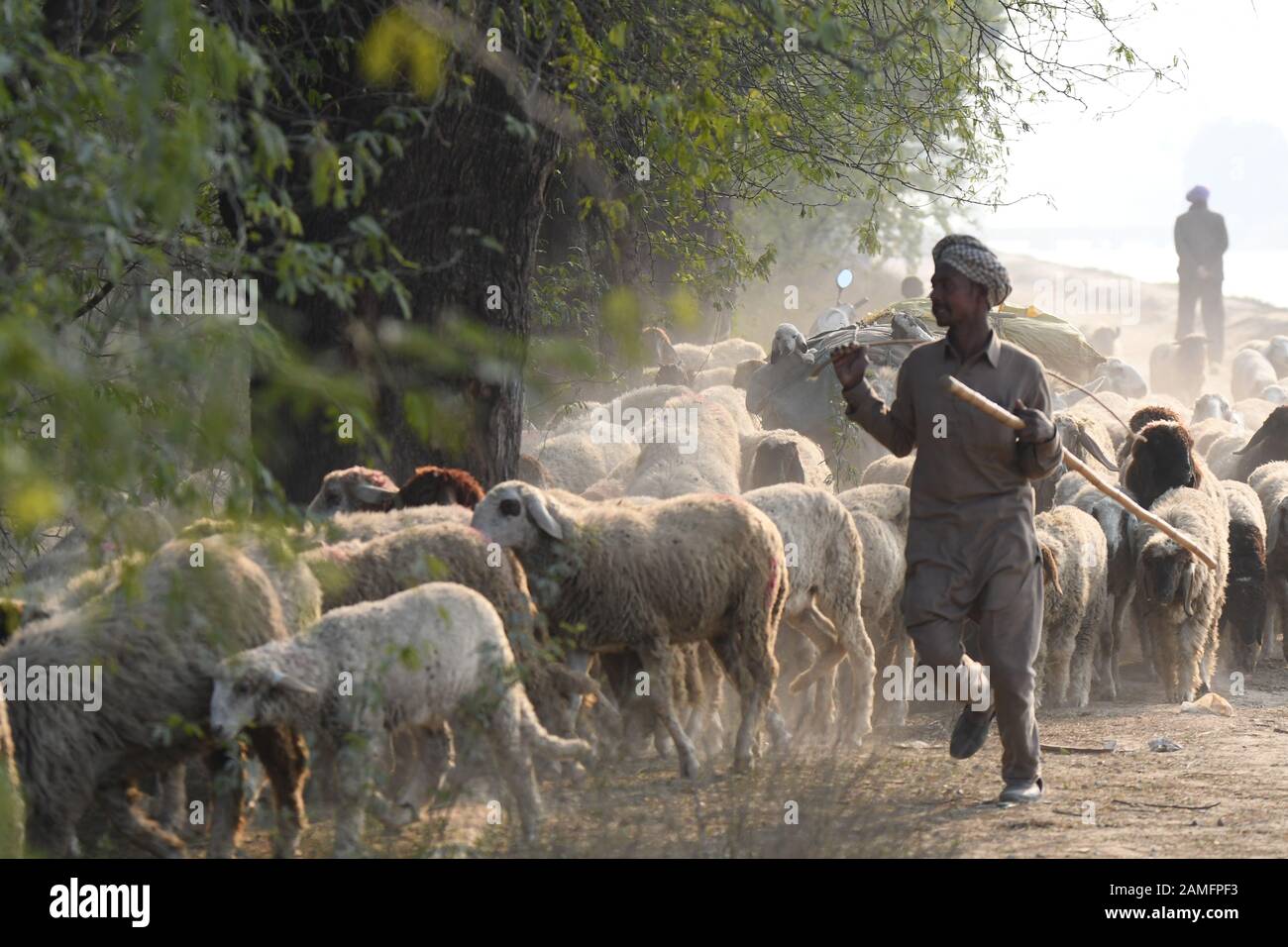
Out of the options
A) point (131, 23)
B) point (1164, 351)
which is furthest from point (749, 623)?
point (1164, 351)

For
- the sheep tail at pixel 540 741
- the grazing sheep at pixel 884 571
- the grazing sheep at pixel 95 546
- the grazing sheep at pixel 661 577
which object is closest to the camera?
the grazing sheep at pixel 95 546

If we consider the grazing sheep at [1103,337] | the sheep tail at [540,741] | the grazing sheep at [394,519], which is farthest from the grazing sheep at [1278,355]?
the sheep tail at [540,741]

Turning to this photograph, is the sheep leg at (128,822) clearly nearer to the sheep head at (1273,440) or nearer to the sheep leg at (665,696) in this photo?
the sheep leg at (665,696)

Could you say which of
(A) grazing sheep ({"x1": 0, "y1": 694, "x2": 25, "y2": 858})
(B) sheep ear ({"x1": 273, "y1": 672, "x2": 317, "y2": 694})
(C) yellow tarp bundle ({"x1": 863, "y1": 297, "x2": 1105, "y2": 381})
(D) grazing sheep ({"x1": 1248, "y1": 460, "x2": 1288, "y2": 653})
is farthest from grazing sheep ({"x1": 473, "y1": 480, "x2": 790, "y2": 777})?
(C) yellow tarp bundle ({"x1": 863, "y1": 297, "x2": 1105, "y2": 381})

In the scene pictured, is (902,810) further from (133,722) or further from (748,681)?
(133,722)

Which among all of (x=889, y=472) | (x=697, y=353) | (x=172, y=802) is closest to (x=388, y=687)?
(x=172, y=802)

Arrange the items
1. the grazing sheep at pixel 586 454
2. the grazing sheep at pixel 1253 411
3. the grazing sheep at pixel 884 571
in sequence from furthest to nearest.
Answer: the grazing sheep at pixel 1253 411 → the grazing sheep at pixel 586 454 → the grazing sheep at pixel 884 571

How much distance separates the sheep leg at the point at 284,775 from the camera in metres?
6.89

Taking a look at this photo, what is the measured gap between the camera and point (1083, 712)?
37.7 feet

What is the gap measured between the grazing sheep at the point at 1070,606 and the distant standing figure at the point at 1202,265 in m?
24.1

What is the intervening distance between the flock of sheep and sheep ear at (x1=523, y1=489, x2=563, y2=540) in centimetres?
1

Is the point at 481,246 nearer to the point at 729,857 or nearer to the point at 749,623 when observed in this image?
the point at 749,623

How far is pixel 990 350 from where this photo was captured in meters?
7.80

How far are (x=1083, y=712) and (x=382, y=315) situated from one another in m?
5.10
